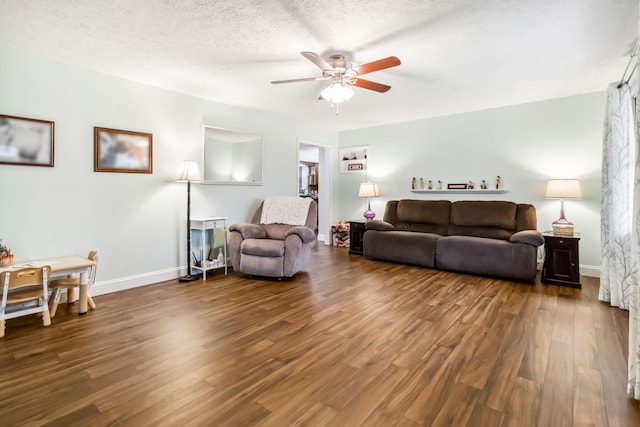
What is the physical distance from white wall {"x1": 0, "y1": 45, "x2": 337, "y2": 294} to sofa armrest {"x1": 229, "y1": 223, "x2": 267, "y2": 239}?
1.77 ft

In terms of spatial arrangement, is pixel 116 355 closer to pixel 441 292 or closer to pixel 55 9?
pixel 55 9

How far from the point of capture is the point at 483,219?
4617mm

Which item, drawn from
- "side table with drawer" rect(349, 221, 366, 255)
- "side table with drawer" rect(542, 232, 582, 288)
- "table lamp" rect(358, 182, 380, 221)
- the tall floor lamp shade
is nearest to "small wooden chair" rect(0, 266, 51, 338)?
the tall floor lamp shade

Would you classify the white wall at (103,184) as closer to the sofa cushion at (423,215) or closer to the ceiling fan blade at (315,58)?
the ceiling fan blade at (315,58)

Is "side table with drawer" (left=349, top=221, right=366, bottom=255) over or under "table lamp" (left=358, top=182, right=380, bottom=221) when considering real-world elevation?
under

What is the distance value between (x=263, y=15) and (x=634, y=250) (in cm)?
286

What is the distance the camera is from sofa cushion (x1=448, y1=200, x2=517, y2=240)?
446 cm

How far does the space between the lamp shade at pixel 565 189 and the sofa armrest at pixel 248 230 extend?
385 cm

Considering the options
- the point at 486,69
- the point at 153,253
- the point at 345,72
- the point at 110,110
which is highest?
the point at 486,69

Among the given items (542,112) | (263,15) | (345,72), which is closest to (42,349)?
(263,15)

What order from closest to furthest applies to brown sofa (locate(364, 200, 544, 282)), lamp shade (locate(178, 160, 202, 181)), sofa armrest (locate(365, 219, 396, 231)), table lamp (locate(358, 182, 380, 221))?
1. lamp shade (locate(178, 160, 202, 181))
2. brown sofa (locate(364, 200, 544, 282))
3. sofa armrest (locate(365, 219, 396, 231))
4. table lamp (locate(358, 182, 380, 221))

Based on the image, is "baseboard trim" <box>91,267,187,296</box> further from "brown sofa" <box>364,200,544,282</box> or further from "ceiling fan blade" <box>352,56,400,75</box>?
"ceiling fan blade" <box>352,56,400,75</box>

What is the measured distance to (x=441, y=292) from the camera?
3512 millimetres

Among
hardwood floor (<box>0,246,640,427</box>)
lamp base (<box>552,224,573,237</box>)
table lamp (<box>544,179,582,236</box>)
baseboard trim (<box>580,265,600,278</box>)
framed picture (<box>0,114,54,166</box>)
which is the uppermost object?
framed picture (<box>0,114,54,166</box>)
